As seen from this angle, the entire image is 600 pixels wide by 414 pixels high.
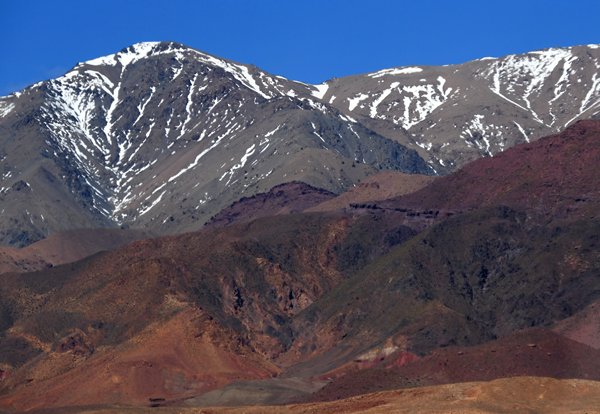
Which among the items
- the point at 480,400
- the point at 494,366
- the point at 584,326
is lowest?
the point at 584,326

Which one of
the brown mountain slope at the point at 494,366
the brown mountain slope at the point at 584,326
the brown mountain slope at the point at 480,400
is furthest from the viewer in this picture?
the brown mountain slope at the point at 584,326

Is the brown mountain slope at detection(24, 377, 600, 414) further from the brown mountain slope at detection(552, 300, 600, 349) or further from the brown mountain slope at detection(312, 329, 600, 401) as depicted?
the brown mountain slope at detection(552, 300, 600, 349)

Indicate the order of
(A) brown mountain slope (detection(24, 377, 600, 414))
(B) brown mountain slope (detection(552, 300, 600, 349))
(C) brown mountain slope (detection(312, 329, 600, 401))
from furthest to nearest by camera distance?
(B) brown mountain slope (detection(552, 300, 600, 349)) < (C) brown mountain slope (detection(312, 329, 600, 401)) < (A) brown mountain slope (detection(24, 377, 600, 414))

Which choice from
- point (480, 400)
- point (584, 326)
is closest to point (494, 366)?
point (480, 400)

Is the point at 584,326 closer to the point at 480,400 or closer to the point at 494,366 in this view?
the point at 494,366

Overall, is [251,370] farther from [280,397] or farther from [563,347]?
[563,347]

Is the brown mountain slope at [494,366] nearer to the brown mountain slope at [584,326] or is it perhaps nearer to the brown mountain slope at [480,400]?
the brown mountain slope at [480,400]

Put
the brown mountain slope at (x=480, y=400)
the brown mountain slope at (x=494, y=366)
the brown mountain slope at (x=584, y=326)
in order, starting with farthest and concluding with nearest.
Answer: the brown mountain slope at (x=584, y=326) → the brown mountain slope at (x=494, y=366) → the brown mountain slope at (x=480, y=400)

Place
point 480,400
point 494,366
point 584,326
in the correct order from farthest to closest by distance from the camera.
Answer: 1. point 584,326
2. point 494,366
3. point 480,400

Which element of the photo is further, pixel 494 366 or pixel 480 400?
pixel 494 366

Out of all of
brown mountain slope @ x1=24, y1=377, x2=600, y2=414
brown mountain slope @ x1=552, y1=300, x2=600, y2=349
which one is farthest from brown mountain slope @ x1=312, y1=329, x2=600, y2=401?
brown mountain slope @ x1=552, y1=300, x2=600, y2=349

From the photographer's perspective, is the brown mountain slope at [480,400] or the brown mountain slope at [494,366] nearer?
the brown mountain slope at [480,400]

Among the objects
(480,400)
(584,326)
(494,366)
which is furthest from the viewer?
(584,326)

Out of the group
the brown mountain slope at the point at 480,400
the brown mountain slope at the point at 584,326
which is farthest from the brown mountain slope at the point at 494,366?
the brown mountain slope at the point at 584,326
